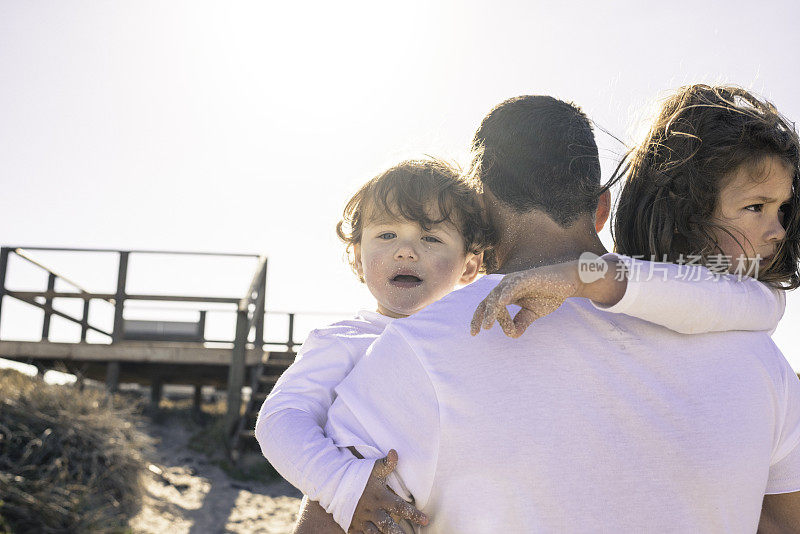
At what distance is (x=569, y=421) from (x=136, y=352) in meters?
7.99

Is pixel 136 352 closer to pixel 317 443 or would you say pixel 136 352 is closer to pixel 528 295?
pixel 317 443

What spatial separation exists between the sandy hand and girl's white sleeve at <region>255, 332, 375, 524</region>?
1.19 feet

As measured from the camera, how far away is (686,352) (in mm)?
1240

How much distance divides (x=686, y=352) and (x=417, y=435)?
1.68 ft

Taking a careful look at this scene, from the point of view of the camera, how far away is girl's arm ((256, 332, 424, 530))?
4.13ft

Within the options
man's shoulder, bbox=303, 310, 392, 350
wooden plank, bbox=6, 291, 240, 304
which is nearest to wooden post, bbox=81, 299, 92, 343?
wooden plank, bbox=6, 291, 240, 304

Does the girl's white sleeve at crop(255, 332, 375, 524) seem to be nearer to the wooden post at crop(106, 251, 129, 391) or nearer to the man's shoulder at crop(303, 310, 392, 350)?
the man's shoulder at crop(303, 310, 392, 350)

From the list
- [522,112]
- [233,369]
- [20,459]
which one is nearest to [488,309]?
[522,112]

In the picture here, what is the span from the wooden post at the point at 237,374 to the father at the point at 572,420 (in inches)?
244

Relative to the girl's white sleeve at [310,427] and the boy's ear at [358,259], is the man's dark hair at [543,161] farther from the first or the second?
the boy's ear at [358,259]

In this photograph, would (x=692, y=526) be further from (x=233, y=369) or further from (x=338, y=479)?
(x=233, y=369)

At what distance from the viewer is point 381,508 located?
1.25 meters

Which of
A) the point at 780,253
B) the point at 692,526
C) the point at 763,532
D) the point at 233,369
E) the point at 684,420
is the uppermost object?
the point at 780,253

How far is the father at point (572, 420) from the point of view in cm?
112
